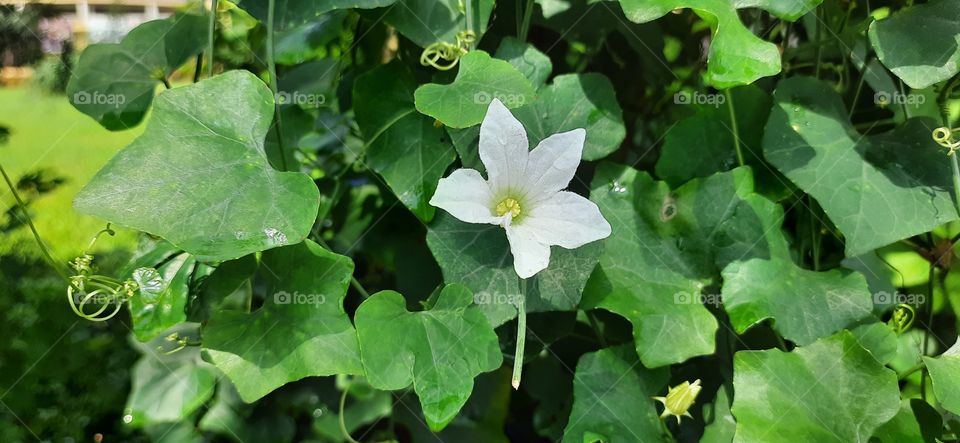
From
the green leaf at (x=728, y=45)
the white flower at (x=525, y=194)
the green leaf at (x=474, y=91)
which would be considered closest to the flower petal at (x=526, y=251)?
the white flower at (x=525, y=194)

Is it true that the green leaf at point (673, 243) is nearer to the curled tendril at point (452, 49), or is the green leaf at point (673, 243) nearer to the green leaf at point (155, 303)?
the curled tendril at point (452, 49)

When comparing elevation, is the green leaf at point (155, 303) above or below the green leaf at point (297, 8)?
below

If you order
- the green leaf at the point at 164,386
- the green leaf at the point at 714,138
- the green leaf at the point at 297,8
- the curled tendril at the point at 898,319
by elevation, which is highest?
the green leaf at the point at 297,8

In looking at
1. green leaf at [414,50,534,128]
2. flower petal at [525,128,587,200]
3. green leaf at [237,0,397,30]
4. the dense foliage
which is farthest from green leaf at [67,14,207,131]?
flower petal at [525,128,587,200]

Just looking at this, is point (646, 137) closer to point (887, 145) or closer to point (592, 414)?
point (887, 145)

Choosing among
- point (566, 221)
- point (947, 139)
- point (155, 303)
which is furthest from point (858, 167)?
point (155, 303)

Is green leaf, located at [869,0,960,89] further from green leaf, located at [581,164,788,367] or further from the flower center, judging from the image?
the flower center

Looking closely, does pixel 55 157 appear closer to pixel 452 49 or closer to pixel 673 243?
pixel 452 49
